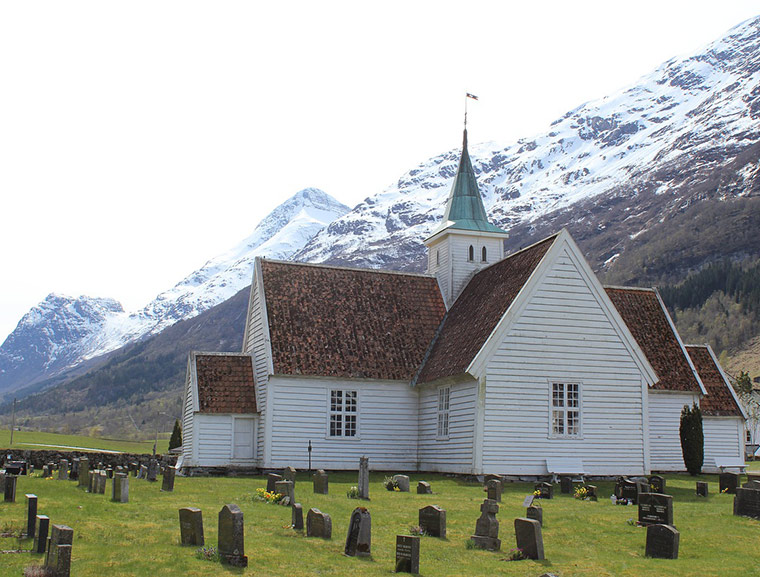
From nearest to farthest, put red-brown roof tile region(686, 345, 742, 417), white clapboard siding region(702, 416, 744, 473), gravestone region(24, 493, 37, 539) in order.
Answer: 1. gravestone region(24, 493, 37, 539)
2. white clapboard siding region(702, 416, 744, 473)
3. red-brown roof tile region(686, 345, 742, 417)

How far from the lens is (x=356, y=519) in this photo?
53.6 ft

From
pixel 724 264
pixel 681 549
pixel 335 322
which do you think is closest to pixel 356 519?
pixel 681 549

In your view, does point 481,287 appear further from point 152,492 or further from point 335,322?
point 152,492

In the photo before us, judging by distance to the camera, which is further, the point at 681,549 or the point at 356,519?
the point at 681,549

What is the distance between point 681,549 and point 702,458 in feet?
68.4

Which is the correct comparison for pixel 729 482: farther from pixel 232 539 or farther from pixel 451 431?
pixel 232 539

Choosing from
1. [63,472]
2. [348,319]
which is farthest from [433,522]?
[348,319]

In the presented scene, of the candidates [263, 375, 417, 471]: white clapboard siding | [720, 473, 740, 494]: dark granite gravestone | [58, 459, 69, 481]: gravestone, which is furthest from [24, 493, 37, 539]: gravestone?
[720, 473, 740, 494]: dark granite gravestone

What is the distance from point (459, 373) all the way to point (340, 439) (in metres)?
6.29

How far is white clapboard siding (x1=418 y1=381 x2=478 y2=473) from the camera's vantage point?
105ft

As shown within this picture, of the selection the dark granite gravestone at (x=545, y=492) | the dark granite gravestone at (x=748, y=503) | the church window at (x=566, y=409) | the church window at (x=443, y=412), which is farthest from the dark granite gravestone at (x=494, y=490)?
the church window at (x=443, y=412)

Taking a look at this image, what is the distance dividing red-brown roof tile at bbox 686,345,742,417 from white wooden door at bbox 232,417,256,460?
19.4 meters

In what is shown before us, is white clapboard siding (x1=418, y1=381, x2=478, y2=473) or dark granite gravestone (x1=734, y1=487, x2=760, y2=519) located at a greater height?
white clapboard siding (x1=418, y1=381, x2=478, y2=473)

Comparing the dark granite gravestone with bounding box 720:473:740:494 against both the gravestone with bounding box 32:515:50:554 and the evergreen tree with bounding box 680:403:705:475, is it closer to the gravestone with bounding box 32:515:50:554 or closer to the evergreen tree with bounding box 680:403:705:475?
the evergreen tree with bounding box 680:403:705:475
